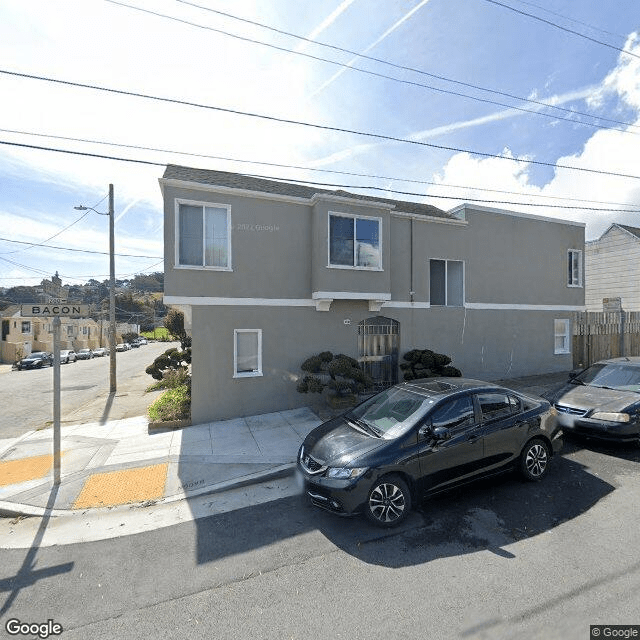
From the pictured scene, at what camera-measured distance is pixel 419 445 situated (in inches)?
167

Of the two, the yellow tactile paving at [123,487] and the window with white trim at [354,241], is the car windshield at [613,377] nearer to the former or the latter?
the window with white trim at [354,241]

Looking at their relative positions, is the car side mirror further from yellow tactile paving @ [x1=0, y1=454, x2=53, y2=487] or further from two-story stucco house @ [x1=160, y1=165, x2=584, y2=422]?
yellow tactile paving @ [x1=0, y1=454, x2=53, y2=487]

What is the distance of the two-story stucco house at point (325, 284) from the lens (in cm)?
863

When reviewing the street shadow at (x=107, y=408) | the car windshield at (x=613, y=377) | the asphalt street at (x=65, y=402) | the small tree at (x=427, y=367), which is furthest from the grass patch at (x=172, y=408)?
the car windshield at (x=613, y=377)

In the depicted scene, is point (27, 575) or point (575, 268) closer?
point (27, 575)

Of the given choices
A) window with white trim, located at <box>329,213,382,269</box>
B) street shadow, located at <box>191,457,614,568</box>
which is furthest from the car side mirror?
window with white trim, located at <box>329,213,382,269</box>

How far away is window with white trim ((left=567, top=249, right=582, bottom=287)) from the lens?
1341 cm

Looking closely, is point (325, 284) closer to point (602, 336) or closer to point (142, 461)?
point (142, 461)

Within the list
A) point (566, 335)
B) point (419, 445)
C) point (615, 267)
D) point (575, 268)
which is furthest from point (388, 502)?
point (615, 267)

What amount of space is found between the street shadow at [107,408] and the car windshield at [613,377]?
12169 mm

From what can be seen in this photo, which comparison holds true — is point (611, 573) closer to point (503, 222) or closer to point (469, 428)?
point (469, 428)

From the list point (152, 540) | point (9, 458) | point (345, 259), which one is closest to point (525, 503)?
point (152, 540)

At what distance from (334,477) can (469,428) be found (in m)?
2.00

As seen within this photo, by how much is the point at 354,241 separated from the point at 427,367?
167 inches
